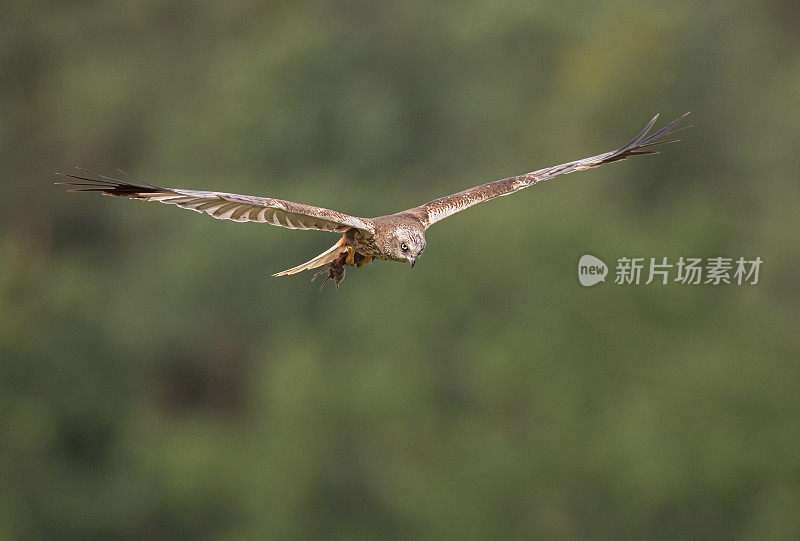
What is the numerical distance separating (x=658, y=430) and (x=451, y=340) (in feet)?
18.3

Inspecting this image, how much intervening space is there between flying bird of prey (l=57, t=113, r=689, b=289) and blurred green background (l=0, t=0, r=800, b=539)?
16061 millimetres

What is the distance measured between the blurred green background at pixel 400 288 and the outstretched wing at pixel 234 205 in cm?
1749

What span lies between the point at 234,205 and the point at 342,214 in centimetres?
76

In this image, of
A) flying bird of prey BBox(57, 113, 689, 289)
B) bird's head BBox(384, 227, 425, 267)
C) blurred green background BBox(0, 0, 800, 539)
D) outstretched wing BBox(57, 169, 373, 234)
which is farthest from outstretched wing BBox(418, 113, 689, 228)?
blurred green background BBox(0, 0, 800, 539)

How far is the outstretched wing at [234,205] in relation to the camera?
843 cm

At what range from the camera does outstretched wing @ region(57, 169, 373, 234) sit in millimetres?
8430

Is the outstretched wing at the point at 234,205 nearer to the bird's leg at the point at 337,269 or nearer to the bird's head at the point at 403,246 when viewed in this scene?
the bird's head at the point at 403,246

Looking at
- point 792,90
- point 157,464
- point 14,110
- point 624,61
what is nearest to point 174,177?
point 14,110

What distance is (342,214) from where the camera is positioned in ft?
29.7

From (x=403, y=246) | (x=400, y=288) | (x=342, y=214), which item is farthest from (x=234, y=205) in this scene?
(x=400, y=288)

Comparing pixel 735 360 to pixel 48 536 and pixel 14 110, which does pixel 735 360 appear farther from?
pixel 14 110

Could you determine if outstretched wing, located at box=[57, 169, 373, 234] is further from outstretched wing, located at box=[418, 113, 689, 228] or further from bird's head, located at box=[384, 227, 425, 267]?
outstretched wing, located at box=[418, 113, 689, 228]

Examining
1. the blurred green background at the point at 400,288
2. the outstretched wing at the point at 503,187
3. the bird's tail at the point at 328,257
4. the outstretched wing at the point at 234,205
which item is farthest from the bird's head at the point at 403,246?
the blurred green background at the point at 400,288

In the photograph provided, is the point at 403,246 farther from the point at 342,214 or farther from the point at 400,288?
the point at 400,288
